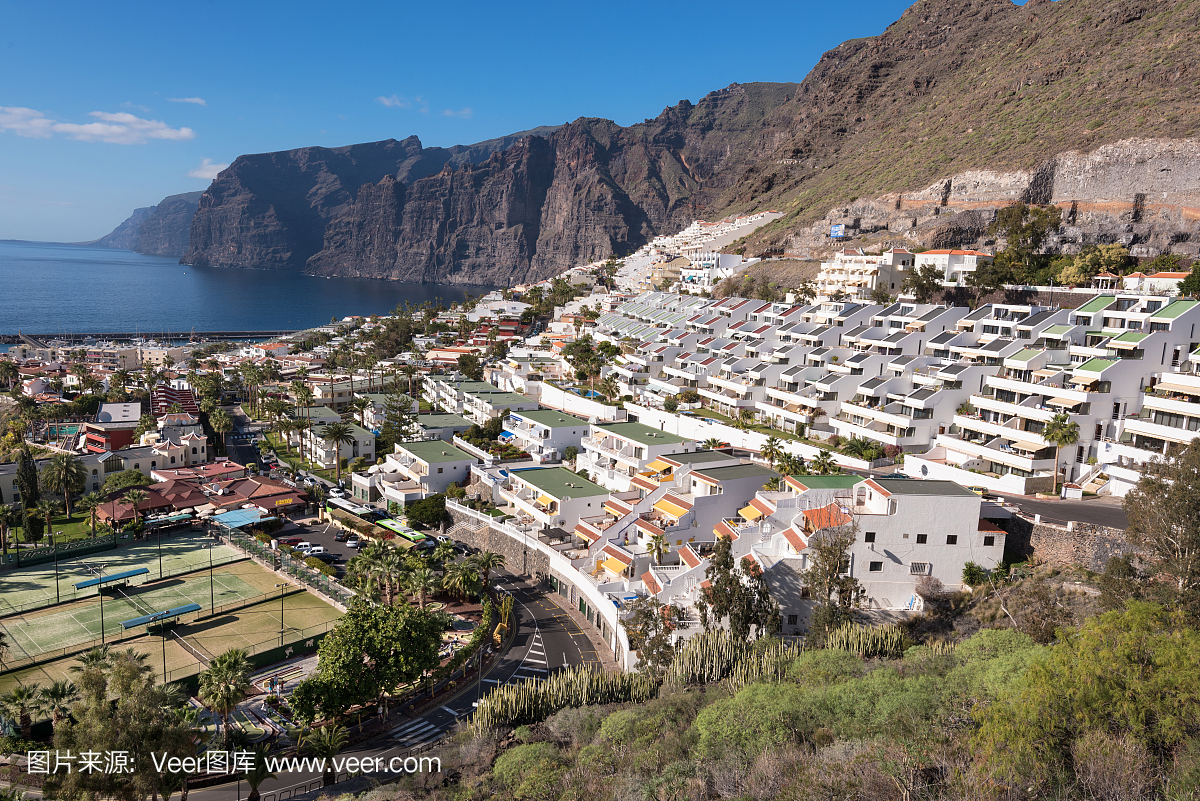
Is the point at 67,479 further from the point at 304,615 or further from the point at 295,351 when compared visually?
the point at 295,351

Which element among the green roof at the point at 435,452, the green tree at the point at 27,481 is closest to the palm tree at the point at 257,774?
the green roof at the point at 435,452

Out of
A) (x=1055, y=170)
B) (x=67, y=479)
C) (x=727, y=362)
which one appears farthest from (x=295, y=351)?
(x=1055, y=170)

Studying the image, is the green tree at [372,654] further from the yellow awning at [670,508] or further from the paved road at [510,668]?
the yellow awning at [670,508]

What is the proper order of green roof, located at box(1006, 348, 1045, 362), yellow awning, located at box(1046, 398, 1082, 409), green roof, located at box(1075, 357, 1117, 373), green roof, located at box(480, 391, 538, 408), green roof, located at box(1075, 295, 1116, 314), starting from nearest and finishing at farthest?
yellow awning, located at box(1046, 398, 1082, 409), green roof, located at box(1075, 357, 1117, 373), green roof, located at box(1006, 348, 1045, 362), green roof, located at box(1075, 295, 1116, 314), green roof, located at box(480, 391, 538, 408)

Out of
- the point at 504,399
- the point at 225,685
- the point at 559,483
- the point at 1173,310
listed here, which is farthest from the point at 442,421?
the point at 1173,310

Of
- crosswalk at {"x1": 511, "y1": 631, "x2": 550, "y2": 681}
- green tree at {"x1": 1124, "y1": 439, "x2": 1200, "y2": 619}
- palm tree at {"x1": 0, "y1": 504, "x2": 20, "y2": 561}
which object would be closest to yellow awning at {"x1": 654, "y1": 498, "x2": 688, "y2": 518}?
crosswalk at {"x1": 511, "y1": 631, "x2": 550, "y2": 681}

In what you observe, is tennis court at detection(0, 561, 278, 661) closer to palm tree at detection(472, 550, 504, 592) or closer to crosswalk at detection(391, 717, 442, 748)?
palm tree at detection(472, 550, 504, 592)
